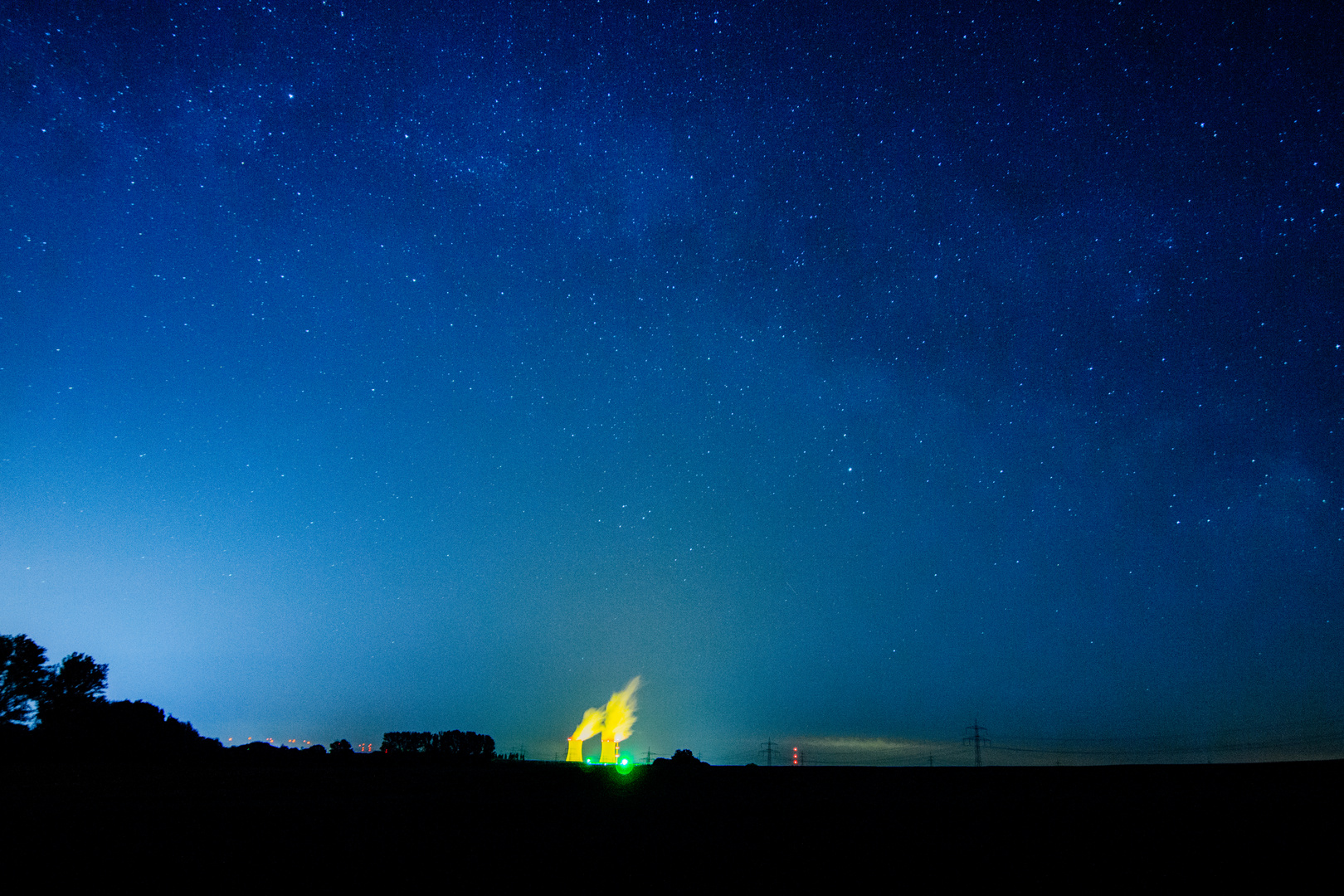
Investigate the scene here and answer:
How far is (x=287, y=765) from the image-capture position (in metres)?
26.7

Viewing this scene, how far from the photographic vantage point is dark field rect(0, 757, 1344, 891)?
24.0 ft

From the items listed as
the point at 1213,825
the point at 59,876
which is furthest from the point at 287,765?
the point at 1213,825

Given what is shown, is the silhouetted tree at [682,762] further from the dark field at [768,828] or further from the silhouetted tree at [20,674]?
the silhouetted tree at [20,674]

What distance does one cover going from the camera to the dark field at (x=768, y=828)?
731 cm

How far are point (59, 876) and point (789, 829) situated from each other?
336 inches

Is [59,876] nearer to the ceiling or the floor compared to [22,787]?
nearer to the ceiling

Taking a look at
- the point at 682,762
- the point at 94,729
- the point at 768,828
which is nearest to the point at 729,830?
the point at 768,828

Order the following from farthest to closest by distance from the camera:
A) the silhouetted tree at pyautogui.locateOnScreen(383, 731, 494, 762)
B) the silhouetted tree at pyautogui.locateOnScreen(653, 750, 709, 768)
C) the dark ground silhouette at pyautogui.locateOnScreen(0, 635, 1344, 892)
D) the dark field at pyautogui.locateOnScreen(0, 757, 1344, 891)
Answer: the silhouetted tree at pyautogui.locateOnScreen(383, 731, 494, 762) → the silhouetted tree at pyautogui.locateOnScreen(653, 750, 709, 768) → the dark field at pyautogui.locateOnScreen(0, 757, 1344, 891) → the dark ground silhouette at pyautogui.locateOnScreen(0, 635, 1344, 892)

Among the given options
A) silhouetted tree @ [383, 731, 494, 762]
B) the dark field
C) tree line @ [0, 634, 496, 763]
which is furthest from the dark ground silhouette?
silhouetted tree @ [383, 731, 494, 762]

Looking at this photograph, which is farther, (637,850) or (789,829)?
(789,829)

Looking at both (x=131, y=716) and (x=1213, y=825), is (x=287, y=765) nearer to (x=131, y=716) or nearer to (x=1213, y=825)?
(x=131, y=716)

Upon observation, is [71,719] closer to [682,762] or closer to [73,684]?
[73,684]

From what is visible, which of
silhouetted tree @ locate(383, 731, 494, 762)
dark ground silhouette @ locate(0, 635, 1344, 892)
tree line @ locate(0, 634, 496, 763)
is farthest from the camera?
silhouetted tree @ locate(383, 731, 494, 762)

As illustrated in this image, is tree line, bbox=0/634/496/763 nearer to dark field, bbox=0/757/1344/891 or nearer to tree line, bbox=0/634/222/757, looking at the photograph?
tree line, bbox=0/634/222/757
